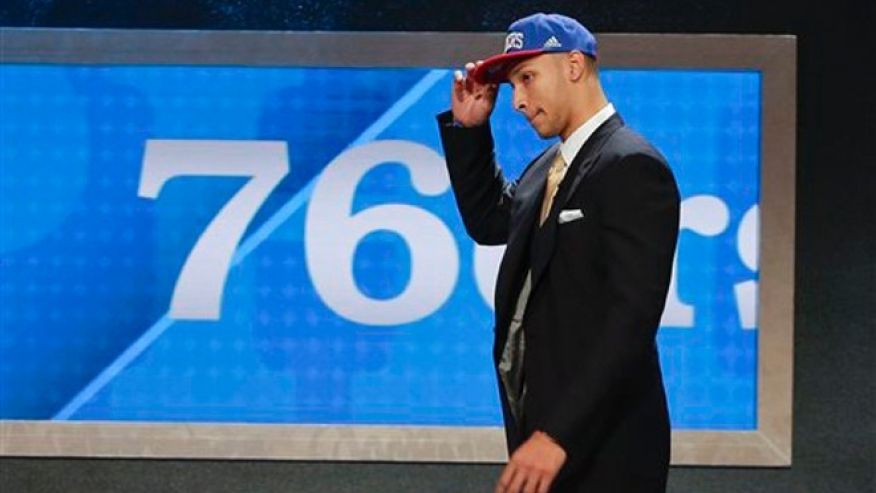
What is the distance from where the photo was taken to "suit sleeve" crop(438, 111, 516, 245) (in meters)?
2.01

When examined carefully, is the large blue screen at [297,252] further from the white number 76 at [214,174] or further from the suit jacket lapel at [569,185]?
the suit jacket lapel at [569,185]

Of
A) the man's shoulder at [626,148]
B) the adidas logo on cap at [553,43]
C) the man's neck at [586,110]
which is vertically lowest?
the man's shoulder at [626,148]

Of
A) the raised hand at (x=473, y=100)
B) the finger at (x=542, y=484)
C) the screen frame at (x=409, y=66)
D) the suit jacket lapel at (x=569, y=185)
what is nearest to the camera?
the finger at (x=542, y=484)

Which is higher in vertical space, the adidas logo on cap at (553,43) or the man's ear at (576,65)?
the adidas logo on cap at (553,43)

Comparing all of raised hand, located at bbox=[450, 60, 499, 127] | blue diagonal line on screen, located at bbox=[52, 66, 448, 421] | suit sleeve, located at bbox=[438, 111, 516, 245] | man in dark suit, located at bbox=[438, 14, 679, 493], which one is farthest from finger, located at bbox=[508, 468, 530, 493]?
blue diagonal line on screen, located at bbox=[52, 66, 448, 421]

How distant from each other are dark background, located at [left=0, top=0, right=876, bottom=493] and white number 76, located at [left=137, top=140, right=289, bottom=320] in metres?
0.32

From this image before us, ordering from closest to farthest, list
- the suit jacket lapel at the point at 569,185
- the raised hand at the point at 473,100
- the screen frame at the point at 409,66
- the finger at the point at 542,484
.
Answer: the finger at the point at 542,484 < the suit jacket lapel at the point at 569,185 < the raised hand at the point at 473,100 < the screen frame at the point at 409,66

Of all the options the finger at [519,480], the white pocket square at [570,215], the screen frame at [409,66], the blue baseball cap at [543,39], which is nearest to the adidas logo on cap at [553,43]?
the blue baseball cap at [543,39]

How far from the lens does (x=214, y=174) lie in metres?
3.25

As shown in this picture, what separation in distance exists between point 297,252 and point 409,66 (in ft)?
1.79

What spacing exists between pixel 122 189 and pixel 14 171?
284 millimetres

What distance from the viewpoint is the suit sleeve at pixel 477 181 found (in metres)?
2.01

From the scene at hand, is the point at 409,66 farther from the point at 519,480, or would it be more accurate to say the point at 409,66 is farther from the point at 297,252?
the point at 519,480

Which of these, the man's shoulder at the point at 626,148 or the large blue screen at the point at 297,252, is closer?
the man's shoulder at the point at 626,148
